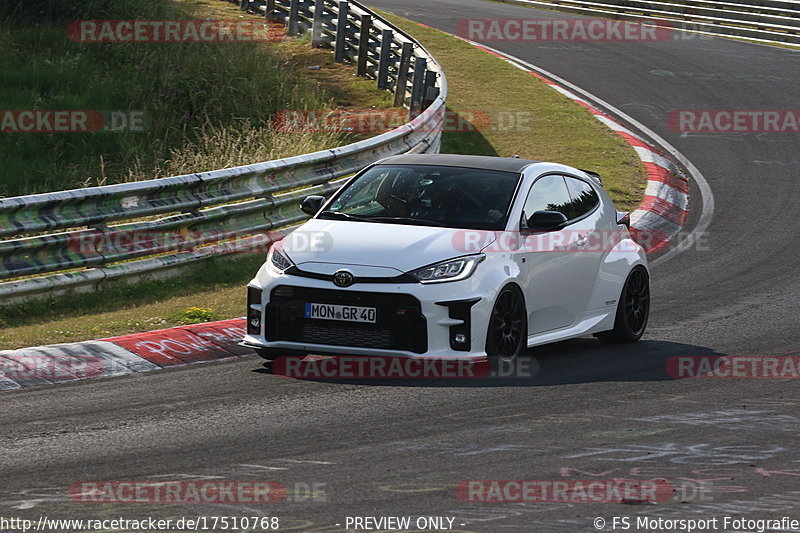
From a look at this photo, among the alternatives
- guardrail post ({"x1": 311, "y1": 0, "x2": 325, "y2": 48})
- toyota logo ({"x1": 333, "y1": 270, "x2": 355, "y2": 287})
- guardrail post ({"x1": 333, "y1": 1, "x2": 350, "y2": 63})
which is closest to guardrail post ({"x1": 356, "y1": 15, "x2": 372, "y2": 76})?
guardrail post ({"x1": 333, "y1": 1, "x2": 350, "y2": 63})

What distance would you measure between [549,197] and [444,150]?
10.7 metres

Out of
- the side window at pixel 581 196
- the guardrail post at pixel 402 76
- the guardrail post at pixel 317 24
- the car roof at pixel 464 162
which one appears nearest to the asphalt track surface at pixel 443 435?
the side window at pixel 581 196

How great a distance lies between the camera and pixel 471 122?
23047 millimetres

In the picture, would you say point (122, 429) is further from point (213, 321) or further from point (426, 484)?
point (213, 321)

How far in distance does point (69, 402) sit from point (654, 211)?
36.1 ft

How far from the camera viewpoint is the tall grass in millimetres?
17422

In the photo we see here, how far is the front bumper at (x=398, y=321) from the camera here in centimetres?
869

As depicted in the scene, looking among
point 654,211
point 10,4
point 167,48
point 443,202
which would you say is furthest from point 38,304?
point 10,4

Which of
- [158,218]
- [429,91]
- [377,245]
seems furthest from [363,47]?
[377,245]

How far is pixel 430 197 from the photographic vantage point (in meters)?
9.83

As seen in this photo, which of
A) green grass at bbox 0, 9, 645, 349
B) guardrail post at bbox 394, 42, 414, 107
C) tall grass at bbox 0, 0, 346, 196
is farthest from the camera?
guardrail post at bbox 394, 42, 414, 107

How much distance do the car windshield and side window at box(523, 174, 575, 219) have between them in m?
0.19

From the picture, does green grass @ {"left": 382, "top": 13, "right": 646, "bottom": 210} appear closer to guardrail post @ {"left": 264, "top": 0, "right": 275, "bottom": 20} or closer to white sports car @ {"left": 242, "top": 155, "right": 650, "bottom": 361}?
guardrail post @ {"left": 264, "top": 0, "right": 275, "bottom": 20}

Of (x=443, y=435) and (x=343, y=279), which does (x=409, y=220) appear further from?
(x=443, y=435)
